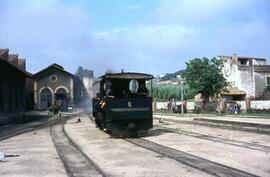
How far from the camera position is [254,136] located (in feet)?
76.6

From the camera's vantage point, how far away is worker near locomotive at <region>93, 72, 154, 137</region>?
24.6m

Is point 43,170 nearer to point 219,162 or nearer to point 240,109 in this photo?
point 219,162

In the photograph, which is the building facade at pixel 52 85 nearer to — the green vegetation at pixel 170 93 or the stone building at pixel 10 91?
the green vegetation at pixel 170 93

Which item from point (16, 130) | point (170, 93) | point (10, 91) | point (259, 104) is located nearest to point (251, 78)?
point (170, 93)

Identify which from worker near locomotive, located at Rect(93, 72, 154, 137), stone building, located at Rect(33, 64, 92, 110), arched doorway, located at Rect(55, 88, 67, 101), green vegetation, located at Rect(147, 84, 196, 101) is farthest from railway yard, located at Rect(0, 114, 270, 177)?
arched doorway, located at Rect(55, 88, 67, 101)

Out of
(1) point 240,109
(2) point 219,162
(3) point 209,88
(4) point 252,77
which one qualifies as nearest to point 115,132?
(2) point 219,162

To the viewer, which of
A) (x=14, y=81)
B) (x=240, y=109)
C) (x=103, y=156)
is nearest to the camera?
(x=103, y=156)

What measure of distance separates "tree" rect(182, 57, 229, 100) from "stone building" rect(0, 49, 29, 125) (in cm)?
2166

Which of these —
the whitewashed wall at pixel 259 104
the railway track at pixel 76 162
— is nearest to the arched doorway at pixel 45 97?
the whitewashed wall at pixel 259 104

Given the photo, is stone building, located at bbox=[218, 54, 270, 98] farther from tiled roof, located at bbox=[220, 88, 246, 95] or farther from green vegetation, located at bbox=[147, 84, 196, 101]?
green vegetation, located at bbox=[147, 84, 196, 101]

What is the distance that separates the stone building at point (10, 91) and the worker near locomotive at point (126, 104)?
57.5 feet

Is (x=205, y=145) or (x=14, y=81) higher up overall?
(x=14, y=81)

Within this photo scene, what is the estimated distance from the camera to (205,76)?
68.2 m

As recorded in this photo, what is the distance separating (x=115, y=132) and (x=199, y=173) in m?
12.8
